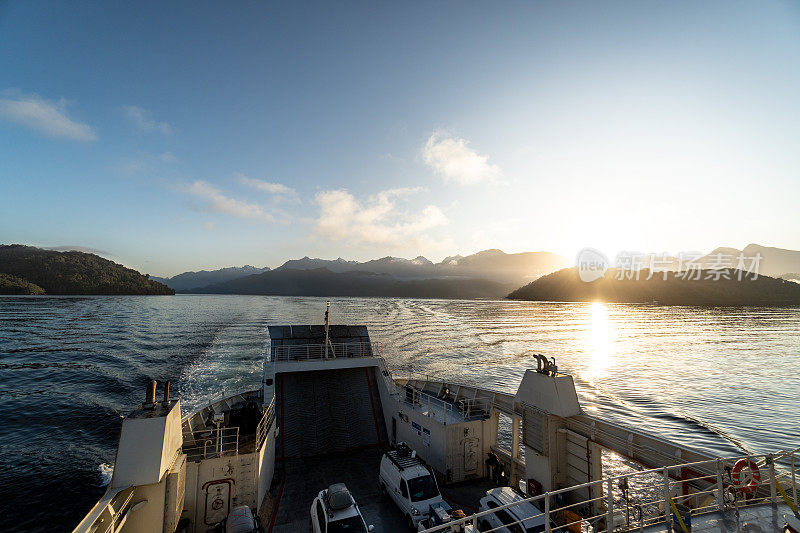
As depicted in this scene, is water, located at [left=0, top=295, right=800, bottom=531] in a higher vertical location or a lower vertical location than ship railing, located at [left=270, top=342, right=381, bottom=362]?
lower

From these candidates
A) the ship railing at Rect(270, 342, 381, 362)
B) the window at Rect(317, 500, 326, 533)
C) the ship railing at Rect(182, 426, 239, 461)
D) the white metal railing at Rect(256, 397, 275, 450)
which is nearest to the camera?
the window at Rect(317, 500, 326, 533)

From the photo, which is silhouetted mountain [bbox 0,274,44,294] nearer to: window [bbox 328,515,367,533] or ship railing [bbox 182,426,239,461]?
ship railing [bbox 182,426,239,461]

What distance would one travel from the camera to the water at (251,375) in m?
20.5

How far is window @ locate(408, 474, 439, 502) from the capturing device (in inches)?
483

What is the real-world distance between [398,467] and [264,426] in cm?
586

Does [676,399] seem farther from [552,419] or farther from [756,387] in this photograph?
[552,419]

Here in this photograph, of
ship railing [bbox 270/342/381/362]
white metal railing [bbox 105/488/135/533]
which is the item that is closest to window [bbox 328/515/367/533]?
white metal railing [bbox 105/488/135/533]

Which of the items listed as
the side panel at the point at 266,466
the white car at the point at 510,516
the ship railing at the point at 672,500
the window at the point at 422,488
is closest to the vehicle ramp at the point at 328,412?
the side panel at the point at 266,466

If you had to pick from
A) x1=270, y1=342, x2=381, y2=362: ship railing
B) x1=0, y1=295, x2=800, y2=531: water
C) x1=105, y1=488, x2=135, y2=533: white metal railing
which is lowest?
x1=0, y1=295, x2=800, y2=531: water

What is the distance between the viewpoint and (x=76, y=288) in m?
183

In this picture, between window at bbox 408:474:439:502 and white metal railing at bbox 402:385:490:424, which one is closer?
window at bbox 408:474:439:502

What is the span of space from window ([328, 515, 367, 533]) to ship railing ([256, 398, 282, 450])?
4384 millimetres

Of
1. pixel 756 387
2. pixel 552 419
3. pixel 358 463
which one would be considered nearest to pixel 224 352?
pixel 358 463

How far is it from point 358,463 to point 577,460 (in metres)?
9.71
